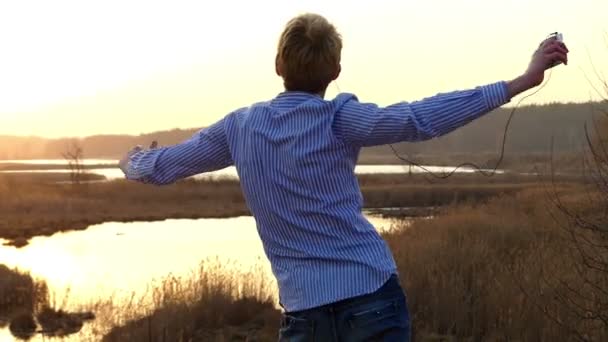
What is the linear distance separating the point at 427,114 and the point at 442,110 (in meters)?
0.04

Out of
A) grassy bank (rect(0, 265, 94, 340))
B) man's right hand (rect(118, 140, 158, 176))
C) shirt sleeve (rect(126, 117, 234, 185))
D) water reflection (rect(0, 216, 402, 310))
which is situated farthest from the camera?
water reflection (rect(0, 216, 402, 310))

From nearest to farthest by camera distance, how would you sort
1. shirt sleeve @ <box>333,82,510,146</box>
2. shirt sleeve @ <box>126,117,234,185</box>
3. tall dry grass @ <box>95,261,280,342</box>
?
shirt sleeve @ <box>333,82,510,146</box>
shirt sleeve @ <box>126,117,234,185</box>
tall dry grass @ <box>95,261,280,342</box>

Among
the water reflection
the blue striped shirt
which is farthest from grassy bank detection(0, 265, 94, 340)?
the blue striped shirt

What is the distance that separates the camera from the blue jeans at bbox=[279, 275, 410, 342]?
2119 mm

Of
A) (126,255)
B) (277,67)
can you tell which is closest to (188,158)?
(277,67)

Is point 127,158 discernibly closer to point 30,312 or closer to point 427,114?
point 427,114

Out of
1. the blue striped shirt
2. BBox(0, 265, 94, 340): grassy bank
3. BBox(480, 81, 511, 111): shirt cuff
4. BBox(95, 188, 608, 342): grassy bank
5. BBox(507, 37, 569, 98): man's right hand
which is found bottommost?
BBox(0, 265, 94, 340): grassy bank

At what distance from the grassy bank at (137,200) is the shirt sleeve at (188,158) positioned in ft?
73.3

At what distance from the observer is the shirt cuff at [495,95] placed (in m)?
2.08

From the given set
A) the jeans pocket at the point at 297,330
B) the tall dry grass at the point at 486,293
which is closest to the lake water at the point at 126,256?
the tall dry grass at the point at 486,293

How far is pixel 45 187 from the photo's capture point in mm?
41094

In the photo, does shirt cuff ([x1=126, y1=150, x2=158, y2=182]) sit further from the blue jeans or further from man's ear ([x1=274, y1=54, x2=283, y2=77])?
the blue jeans

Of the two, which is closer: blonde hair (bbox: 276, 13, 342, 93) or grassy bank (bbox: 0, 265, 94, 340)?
blonde hair (bbox: 276, 13, 342, 93)

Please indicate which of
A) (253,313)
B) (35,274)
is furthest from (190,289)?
(35,274)
